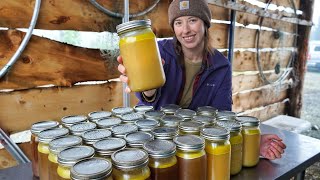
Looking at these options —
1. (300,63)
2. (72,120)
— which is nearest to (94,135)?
(72,120)

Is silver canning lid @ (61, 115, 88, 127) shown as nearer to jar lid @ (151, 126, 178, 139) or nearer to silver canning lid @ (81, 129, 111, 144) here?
silver canning lid @ (81, 129, 111, 144)

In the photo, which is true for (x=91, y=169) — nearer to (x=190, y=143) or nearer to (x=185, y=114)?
(x=190, y=143)

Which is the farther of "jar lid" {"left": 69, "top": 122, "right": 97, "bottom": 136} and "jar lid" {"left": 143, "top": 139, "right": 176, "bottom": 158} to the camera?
"jar lid" {"left": 69, "top": 122, "right": 97, "bottom": 136}

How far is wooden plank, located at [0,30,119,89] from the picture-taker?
60.3 inches

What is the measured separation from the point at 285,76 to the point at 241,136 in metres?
3.46

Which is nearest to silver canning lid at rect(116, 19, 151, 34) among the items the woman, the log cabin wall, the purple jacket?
the woman

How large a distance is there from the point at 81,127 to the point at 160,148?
1.05 ft

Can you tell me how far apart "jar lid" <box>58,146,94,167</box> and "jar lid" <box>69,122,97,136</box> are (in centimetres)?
12

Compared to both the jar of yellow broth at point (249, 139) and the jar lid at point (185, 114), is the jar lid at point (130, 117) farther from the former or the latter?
the jar of yellow broth at point (249, 139)

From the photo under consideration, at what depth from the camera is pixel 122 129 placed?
0.90 meters

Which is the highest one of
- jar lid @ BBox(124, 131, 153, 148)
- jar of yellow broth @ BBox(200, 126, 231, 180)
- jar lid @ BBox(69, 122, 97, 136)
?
jar lid @ BBox(69, 122, 97, 136)

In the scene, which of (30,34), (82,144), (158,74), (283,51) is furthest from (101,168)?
(283,51)

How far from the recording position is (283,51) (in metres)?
3.95

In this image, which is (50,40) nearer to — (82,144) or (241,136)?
(82,144)
